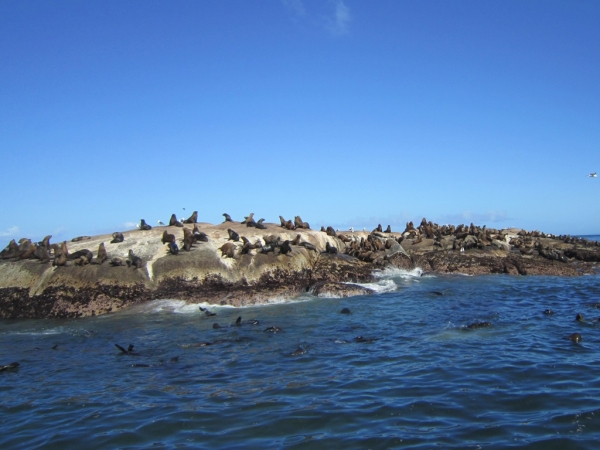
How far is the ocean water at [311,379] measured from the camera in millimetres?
6863

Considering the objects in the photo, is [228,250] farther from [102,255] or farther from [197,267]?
[102,255]

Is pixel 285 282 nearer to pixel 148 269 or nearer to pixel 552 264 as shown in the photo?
pixel 148 269

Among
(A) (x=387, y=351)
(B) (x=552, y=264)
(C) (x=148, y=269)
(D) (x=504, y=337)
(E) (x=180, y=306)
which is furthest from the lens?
(B) (x=552, y=264)

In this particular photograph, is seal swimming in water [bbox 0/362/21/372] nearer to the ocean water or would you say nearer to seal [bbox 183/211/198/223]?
the ocean water

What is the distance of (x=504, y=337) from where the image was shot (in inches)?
452

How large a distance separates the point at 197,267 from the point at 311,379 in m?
9.39

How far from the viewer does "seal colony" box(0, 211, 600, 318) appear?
16531 millimetres

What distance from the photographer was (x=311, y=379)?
904cm

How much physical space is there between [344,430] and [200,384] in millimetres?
3140

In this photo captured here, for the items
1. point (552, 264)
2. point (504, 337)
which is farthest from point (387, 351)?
point (552, 264)

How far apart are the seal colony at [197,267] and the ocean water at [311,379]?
1317mm

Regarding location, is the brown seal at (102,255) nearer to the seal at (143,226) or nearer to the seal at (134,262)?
the seal at (134,262)

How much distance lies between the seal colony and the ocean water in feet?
4.32

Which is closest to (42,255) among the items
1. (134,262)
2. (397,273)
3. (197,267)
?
(134,262)
